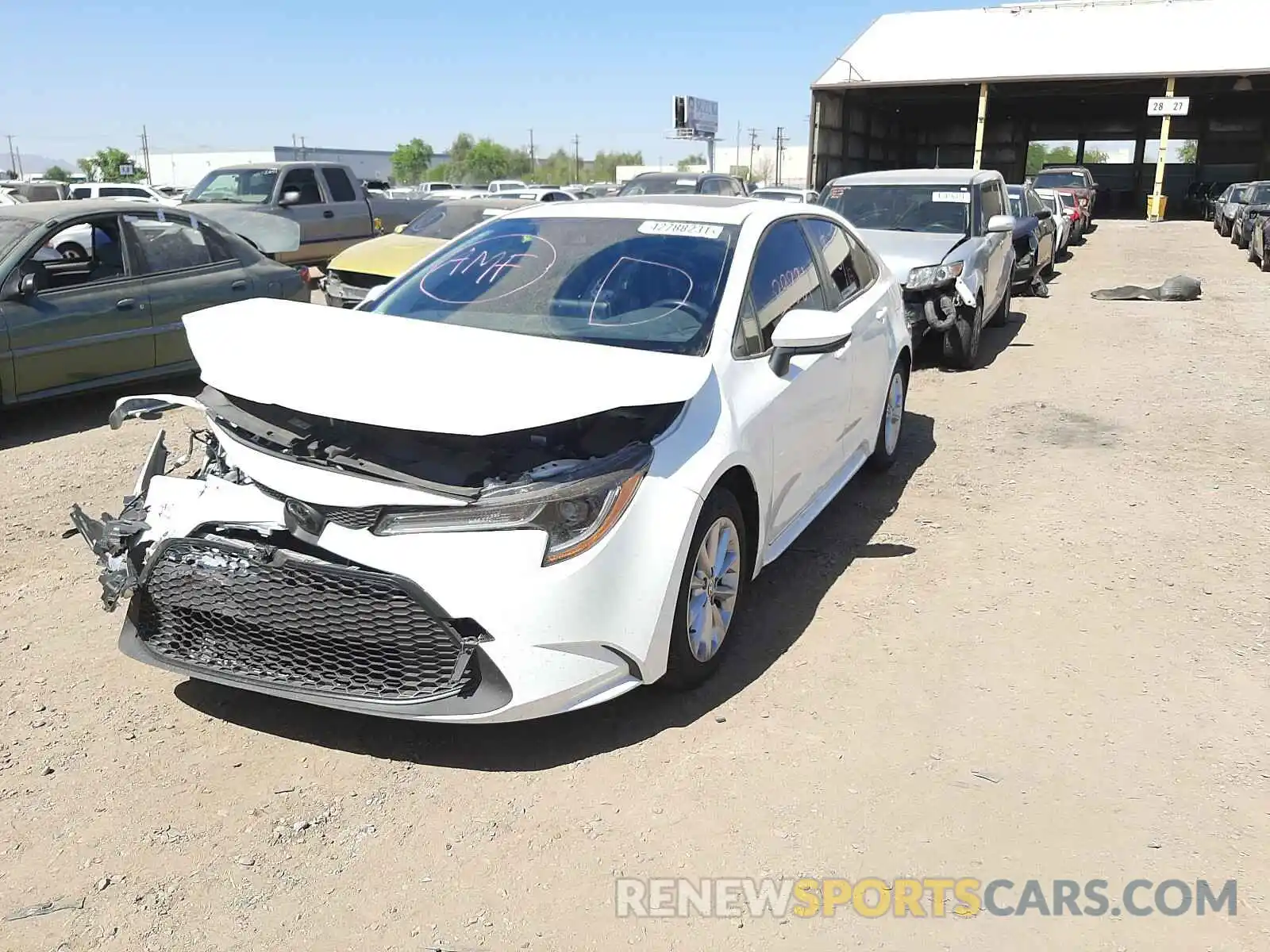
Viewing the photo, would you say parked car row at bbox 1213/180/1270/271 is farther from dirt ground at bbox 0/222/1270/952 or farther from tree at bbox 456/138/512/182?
tree at bbox 456/138/512/182

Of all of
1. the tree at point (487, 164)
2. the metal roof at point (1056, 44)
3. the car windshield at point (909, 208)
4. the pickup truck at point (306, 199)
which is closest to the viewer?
the car windshield at point (909, 208)

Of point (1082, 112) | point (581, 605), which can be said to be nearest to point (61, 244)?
point (581, 605)

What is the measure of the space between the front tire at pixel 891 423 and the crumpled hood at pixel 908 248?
3024 mm

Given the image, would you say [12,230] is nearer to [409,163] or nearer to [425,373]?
[425,373]

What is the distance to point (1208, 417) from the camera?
7.88 m

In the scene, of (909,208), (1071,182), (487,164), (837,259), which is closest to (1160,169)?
(1071,182)

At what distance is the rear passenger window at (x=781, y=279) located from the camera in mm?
4219

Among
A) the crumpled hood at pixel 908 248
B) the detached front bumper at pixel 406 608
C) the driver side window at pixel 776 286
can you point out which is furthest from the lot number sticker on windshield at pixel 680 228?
the crumpled hood at pixel 908 248

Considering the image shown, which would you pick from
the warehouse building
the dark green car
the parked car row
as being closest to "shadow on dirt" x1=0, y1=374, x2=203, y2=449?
the dark green car

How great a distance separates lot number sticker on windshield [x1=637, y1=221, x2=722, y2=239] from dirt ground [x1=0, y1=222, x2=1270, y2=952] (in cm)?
161

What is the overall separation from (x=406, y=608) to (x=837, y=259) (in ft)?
10.8

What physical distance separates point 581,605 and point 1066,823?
5.21ft

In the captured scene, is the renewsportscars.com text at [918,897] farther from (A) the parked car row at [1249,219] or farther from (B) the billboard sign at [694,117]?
(B) the billboard sign at [694,117]

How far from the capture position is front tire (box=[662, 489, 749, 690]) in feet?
11.4
